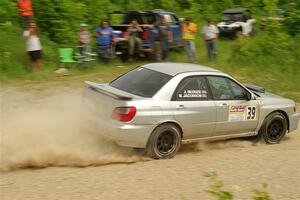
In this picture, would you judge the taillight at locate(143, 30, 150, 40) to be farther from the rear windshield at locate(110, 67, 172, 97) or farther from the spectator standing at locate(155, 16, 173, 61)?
the rear windshield at locate(110, 67, 172, 97)

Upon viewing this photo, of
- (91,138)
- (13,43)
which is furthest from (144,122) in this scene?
(13,43)

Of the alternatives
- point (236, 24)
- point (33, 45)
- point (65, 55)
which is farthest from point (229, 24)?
point (33, 45)

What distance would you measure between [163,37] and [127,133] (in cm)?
1061

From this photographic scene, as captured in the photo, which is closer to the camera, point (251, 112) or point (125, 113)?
point (125, 113)

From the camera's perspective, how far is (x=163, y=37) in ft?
58.5

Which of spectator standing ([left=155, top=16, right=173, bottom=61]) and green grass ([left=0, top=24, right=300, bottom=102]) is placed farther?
spectator standing ([left=155, top=16, right=173, bottom=61])

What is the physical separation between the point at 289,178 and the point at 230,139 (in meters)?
2.12

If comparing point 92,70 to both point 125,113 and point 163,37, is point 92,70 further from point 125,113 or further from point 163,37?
point 125,113

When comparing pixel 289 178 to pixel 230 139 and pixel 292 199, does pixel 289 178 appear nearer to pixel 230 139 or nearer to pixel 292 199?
pixel 292 199

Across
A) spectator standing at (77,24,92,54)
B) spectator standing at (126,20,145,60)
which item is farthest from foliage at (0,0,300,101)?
spectator standing at (126,20,145,60)

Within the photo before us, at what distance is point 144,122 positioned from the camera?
7.77 metres

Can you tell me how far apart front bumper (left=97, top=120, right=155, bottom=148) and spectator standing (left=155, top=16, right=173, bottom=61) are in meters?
10.4

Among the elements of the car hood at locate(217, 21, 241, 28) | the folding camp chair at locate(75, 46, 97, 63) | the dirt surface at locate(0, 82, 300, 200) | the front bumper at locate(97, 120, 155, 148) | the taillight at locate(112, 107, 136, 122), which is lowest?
the dirt surface at locate(0, 82, 300, 200)

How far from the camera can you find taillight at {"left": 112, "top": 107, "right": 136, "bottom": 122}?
7633 mm
